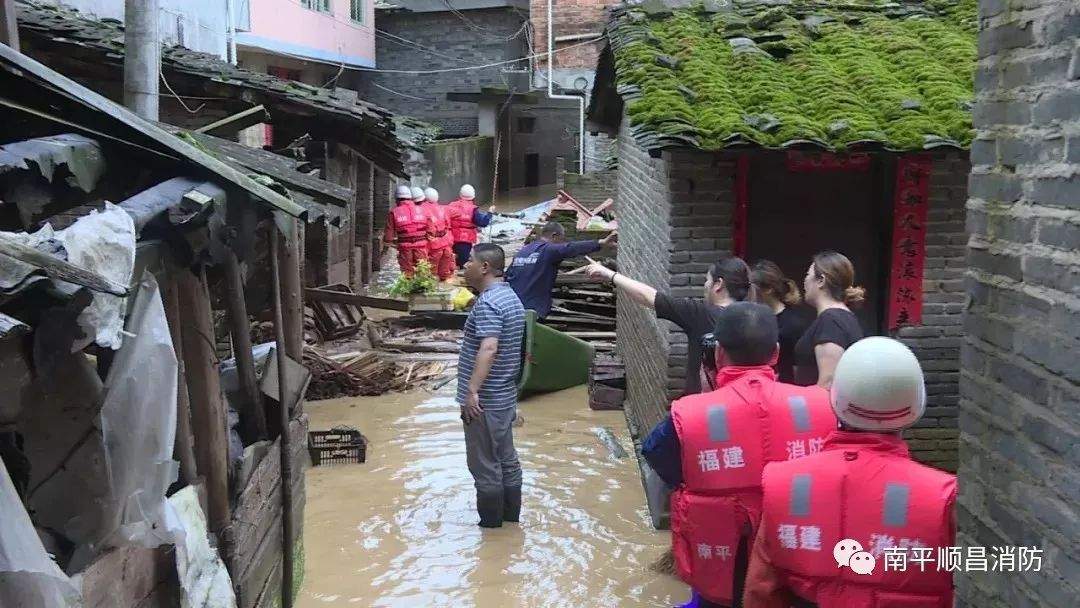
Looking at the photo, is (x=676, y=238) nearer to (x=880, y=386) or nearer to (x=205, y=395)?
A: (x=205, y=395)

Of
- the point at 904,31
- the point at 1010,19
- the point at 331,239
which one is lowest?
the point at 331,239

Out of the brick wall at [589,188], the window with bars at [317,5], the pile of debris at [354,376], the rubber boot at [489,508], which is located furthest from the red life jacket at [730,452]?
the window with bars at [317,5]

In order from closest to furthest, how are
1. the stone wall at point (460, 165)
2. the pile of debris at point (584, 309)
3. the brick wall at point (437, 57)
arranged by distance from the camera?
1. the pile of debris at point (584, 309)
2. the stone wall at point (460, 165)
3. the brick wall at point (437, 57)

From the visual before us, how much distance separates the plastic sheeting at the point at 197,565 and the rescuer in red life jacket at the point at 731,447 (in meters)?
1.69

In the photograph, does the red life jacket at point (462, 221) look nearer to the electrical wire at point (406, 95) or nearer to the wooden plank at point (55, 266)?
the electrical wire at point (406, 95)

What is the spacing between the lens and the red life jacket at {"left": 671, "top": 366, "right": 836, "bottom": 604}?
393 cm

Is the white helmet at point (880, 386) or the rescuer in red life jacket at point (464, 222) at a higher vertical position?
the white helmet at point (880, 386)

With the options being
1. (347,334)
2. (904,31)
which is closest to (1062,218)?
(904,31)

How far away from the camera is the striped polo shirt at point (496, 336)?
6648 mm

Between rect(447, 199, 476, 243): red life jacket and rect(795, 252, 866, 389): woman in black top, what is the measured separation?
1275cm

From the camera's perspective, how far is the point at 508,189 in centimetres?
3256

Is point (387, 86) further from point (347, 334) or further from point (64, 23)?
point (64, 23)

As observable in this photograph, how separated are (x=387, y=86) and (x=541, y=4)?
7.72 meters

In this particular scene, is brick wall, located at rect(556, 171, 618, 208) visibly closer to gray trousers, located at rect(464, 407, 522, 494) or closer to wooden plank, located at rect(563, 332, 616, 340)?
wooden plank, located at rect(563, 332, 616, 340)
